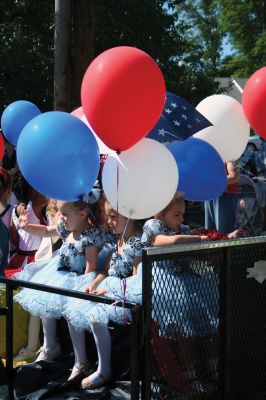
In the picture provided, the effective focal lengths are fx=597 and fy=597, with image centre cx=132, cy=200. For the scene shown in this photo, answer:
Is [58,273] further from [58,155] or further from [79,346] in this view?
[58,155]

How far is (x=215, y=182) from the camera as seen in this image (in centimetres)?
437

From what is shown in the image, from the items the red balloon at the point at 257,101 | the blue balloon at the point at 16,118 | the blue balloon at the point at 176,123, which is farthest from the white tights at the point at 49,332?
the blue balloon at the point at 16,118

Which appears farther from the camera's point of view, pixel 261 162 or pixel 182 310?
pixel 261 162

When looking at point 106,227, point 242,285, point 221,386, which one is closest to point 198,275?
point 242,285

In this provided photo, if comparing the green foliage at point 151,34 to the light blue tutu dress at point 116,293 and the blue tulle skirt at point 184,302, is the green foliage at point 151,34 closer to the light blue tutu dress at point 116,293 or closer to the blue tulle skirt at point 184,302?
the light blue tutu dress at point 116,293

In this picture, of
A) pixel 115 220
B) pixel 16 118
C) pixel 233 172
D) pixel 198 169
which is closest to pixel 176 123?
pixel 198 169

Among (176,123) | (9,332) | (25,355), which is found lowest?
(25,355)

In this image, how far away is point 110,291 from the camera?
3646 millimetres

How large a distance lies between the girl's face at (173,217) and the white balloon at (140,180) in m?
0.23

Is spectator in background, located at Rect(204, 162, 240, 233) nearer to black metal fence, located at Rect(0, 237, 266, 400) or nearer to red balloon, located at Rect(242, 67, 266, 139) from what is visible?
red balloon, located at Rect(242, 67, 266, 139)

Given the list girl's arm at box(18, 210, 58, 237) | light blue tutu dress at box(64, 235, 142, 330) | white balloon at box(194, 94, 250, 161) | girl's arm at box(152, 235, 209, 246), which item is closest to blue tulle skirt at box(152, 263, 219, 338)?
light blue tutu dress at box(64, 235, 142, 330)

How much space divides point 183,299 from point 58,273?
4.66 feet

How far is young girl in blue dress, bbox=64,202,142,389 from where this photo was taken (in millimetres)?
3521

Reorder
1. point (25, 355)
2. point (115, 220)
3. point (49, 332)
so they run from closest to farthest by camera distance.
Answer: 1. point (115, 220)
2. point (49, 332)
3. point (25, 355)
